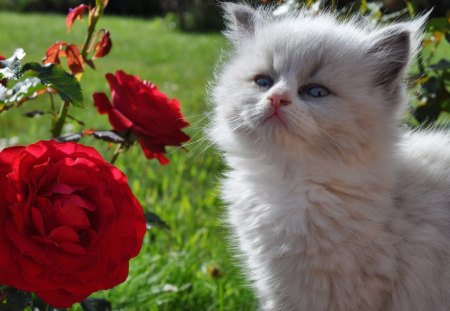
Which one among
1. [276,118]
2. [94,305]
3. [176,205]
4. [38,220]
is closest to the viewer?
[38,220]

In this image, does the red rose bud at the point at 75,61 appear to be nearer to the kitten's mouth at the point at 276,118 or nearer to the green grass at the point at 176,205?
the green grass at the point at 176,205

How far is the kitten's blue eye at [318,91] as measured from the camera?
1628 millimetres

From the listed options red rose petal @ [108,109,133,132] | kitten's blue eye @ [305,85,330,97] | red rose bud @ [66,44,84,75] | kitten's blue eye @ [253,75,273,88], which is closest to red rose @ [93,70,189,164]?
red rose petal @ [108,109,133,132]

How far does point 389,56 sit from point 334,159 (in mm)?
319

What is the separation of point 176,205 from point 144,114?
141 centimetres

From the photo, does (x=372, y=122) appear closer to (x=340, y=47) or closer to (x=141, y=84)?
(x=340, y=47)

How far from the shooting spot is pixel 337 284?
1604 mm

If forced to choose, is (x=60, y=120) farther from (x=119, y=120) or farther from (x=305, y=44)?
(x=305, y=44)

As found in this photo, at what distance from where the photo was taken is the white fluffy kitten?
1598 mm

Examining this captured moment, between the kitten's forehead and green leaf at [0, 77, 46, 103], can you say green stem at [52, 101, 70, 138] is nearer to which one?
green leaf at [0, 77, 46, 103]

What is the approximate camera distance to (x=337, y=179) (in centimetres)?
165

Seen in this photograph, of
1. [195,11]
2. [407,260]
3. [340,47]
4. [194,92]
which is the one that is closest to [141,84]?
[340,47]

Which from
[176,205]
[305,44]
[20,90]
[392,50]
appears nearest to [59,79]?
[20,90]

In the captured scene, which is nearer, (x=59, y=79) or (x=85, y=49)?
(x=59, y=79)
